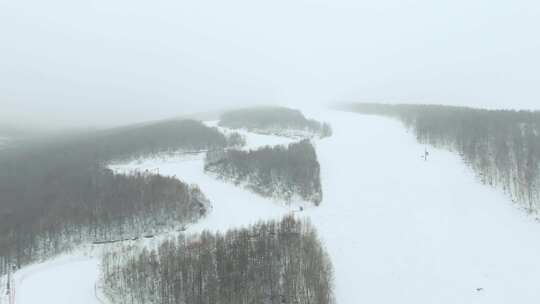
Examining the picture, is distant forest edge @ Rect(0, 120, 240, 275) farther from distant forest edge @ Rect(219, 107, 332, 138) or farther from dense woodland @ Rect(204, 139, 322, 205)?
distant forest edge @ Rect(219, 107, 332, 138)

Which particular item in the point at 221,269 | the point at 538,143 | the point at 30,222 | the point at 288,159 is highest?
the point at 538,143

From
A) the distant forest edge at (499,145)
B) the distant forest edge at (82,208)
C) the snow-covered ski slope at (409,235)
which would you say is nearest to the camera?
the snow-covered ski slope at (409,235)

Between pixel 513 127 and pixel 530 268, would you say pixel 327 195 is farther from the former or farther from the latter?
pixel 513 127

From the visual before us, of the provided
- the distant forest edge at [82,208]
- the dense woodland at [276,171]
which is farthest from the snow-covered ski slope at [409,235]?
the distant forest edge at [82,208]

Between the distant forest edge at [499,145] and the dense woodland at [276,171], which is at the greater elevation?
the distant forest edge at [499,145]

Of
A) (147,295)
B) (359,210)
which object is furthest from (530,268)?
(147,295)

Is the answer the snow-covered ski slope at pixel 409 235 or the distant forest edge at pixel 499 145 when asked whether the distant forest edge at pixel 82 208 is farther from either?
the distant forest edge at pixel 499 145
